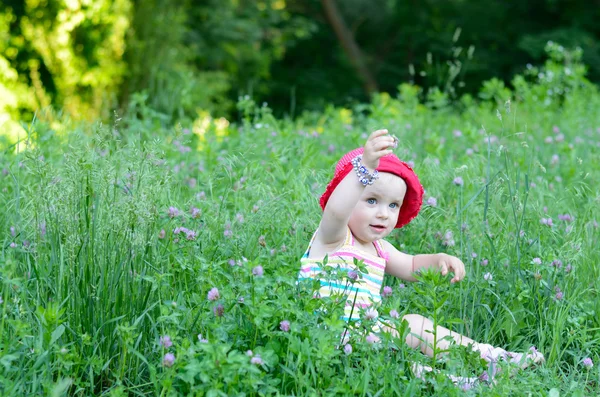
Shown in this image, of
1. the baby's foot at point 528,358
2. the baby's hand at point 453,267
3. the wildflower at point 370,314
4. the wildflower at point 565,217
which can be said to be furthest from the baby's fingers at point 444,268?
the wildflower at point 565,217

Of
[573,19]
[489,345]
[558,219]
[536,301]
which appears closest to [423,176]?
[558,219]

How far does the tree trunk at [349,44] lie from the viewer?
17859 mm

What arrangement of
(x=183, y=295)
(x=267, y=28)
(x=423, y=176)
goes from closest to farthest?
(x=183, y=295) < (x=423, y=176) < (x=267, y=28)

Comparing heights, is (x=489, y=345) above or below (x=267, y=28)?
above

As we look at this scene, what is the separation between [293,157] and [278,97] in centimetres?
1352

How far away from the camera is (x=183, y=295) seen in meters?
2.86

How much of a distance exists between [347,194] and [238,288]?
1.66ft

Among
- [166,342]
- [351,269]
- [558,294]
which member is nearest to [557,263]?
[558,294]

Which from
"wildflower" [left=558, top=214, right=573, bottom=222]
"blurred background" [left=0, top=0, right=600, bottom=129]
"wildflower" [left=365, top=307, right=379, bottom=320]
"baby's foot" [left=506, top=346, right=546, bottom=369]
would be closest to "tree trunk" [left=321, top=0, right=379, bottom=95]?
"blurred background" [left=0, top=0, right=600, bottom=129]

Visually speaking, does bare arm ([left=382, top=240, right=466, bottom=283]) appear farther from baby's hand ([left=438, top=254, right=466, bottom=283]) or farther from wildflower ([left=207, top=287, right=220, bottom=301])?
wildflower ([left=207, top=287, right=220, bottom=301])

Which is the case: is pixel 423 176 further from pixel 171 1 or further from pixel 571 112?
pixel 171 1

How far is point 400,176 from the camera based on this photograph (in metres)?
3.02

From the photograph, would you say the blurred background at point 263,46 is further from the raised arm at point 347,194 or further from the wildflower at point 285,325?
the wildflower at point 285,325

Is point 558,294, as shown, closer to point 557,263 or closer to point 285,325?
point 557,263
